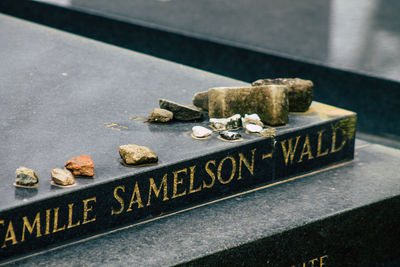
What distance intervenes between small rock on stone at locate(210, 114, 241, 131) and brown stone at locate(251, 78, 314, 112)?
0.31 m

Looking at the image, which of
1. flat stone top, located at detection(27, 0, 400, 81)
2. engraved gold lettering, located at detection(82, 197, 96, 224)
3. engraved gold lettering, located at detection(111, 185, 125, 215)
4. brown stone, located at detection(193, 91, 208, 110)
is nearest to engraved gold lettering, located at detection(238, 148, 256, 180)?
brown stone, located at detection(193, 91, 208, 110)

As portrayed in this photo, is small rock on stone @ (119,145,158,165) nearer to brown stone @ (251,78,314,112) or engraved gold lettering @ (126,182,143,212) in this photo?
engraved gold lettering @ (126,182,143,212)

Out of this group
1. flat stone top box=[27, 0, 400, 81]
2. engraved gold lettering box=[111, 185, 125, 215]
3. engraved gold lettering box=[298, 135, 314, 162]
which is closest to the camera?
engraved gold lettering box=[111, 185, 125, 215]

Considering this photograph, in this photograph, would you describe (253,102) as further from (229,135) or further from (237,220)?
(237,220)

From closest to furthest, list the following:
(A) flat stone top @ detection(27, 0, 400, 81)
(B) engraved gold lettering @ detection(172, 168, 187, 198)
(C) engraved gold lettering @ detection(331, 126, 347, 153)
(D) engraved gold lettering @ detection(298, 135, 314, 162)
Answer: (B) engraved gold lettering @ detection(172, 168, 187, 198)
(D) engraved gold lettering @ detection(298, 135, 314, 162)
(C) engraved gold lettering @ detection(331, 126, 347, 153)
(A) flat stone top @ detection(27, 0, 400, 81)

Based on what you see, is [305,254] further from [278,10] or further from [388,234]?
[278,10]

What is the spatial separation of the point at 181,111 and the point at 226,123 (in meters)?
0.21

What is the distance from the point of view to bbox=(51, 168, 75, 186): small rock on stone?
1.95 metres

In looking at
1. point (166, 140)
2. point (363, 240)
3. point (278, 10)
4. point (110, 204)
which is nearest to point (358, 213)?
point (363, 240)

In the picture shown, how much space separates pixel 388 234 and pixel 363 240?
6.1 inches

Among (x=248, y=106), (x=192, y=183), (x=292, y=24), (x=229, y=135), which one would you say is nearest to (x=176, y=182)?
(x=192, y=183)

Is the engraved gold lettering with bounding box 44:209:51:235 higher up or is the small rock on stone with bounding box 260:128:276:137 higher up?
the small rock on stone with bounding box 260:128:276:137

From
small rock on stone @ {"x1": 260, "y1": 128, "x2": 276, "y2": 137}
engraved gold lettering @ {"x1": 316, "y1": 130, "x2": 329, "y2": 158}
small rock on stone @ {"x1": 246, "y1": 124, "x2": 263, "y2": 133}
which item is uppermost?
small rock on stone @ {"x1": 246, "y1": 124, "x2": 263, "y2": 133}

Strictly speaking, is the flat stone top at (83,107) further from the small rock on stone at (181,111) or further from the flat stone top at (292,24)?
the flat stone top at (292,24)
